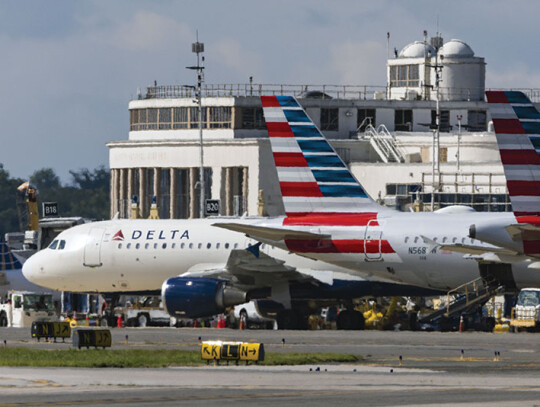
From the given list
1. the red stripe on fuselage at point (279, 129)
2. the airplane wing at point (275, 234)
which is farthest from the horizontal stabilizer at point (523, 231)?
the red stripe on fuselage at point (279, 129)

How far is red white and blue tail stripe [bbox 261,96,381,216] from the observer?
5634 cm

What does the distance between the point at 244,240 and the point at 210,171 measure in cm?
6626

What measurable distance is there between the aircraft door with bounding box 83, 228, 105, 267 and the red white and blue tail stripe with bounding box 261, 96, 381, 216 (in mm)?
10620

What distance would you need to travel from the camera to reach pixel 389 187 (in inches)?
4646

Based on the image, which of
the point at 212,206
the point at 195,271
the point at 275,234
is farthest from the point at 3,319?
the point at 212,206

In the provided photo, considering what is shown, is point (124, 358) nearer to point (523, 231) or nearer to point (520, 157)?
point (523, 231)

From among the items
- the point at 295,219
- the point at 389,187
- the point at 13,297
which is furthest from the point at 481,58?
the point at 295,219

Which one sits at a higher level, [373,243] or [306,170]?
[306,170]

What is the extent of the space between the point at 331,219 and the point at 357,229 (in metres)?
1.22

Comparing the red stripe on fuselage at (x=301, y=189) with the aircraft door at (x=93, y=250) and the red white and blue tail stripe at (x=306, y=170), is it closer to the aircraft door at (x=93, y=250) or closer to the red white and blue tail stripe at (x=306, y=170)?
the red white and blue tail stripe at (x=306, y=170)

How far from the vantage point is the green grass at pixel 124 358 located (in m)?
37.3

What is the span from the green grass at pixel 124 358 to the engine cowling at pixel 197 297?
1574 centimetres

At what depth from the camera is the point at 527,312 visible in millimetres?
63781

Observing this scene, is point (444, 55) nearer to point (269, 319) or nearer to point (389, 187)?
point (389, 187)
